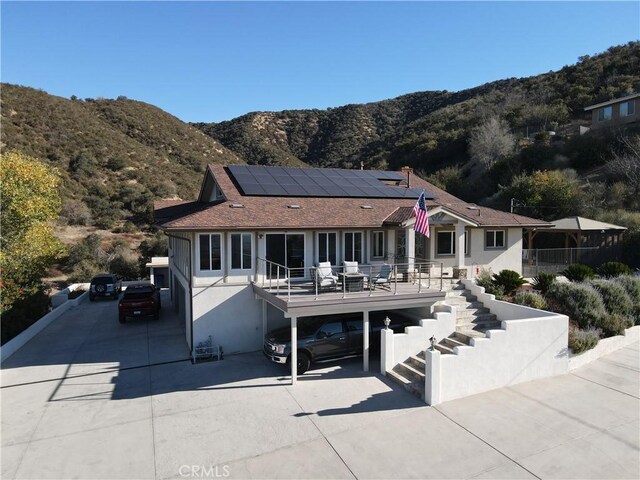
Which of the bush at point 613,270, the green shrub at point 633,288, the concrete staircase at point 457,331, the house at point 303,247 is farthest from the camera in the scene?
the bush at point 613,270

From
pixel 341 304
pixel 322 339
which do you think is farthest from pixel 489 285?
pixel 322 339

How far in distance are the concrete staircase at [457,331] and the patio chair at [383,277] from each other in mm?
2433

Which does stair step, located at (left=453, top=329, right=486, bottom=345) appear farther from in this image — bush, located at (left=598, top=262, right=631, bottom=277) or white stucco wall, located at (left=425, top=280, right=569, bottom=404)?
bush, located at (left=598, top=262, right=631, bottom=277)

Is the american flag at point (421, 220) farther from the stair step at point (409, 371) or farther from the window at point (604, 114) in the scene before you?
the window at point (604, 114)

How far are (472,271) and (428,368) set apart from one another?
9950 millimetres

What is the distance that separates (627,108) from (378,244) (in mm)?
42540

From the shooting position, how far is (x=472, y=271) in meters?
19.6

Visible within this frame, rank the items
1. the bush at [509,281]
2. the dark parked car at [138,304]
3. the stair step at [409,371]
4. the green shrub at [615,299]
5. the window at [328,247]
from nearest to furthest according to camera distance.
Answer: the stair step at [409,371] → the green shrub at [615,299] → the window at [328,247] → the bush at [509,281] → the dark parked car at [138,304]

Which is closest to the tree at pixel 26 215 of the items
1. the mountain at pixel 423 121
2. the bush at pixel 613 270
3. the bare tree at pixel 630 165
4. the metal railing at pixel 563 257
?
the metal railing at pixel 563 257

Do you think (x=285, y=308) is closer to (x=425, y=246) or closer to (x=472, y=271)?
(x=425, y=246)

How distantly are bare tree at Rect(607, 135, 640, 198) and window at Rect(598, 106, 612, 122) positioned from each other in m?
8.64

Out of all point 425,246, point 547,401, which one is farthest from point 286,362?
point 425,246

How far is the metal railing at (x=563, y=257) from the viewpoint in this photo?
24016mm

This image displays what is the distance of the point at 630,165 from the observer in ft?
113
